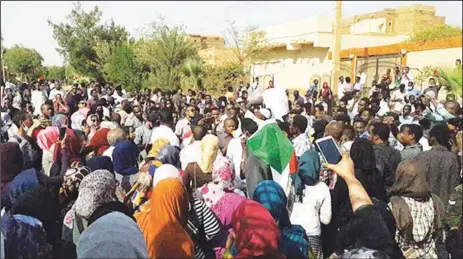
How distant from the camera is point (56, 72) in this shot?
82.7 feet

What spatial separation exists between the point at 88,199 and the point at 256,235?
97 centimetres

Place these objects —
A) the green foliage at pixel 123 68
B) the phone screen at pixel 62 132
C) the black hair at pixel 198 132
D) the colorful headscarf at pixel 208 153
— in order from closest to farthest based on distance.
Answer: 1. the colorful headscarf at pixel 208 153
2. the black hair at pixel 198 132
3. the phone screen at pixel 62 132
4. the green foliage at pixel 123 68

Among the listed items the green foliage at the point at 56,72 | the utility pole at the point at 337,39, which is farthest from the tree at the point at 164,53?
the utility pole at the point at 337,39

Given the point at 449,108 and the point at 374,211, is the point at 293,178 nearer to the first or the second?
the point at 374,211

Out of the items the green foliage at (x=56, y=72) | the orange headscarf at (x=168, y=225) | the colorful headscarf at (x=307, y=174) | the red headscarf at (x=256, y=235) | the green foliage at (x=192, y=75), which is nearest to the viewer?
the red headscarf at (x=256, y=235)

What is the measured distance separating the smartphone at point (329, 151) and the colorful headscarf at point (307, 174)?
0.19 meters

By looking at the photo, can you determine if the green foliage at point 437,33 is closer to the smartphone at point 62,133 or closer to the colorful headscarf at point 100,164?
the smartphone at point 62,133

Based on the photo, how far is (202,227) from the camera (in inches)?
123

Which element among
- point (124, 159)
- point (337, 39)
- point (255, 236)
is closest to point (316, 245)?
point (255, 236)

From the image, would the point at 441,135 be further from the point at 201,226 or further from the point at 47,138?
the point at 47,138

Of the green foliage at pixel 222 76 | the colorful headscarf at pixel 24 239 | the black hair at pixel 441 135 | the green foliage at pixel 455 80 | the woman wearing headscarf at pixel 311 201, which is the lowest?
the green foliage at pixel 222 76

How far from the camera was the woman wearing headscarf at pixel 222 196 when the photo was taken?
3.22 meters

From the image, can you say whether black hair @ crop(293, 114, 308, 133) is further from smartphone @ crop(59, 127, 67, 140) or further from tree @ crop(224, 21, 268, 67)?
tree @ crop(224, 21, 268, 67)

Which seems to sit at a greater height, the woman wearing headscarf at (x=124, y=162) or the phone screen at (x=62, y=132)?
the phone screen at (x=62, y=132)
